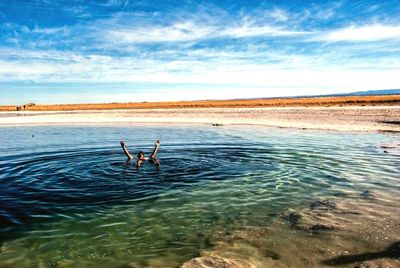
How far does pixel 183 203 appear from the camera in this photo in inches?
434

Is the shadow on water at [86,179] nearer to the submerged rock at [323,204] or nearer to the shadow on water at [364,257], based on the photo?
the submerged rock at [323,204]

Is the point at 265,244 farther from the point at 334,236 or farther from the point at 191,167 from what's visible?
the point at 191,167

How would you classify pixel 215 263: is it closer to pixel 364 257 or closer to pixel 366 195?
pixel 364 257

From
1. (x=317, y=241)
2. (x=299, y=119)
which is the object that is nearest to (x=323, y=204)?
(x=317, y=241)

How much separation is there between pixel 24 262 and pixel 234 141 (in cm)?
1897

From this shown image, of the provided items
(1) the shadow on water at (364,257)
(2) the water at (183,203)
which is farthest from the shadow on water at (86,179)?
(1) the shadow on water at (364,257)

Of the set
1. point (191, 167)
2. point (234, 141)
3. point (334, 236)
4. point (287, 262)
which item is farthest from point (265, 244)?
point (234, 141)

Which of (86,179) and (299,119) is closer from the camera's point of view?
(86,179)

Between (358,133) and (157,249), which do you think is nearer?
(157,249)

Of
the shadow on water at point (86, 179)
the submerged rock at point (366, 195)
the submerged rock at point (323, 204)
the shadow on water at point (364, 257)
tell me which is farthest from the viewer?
the submerged rock at point (366, 195)

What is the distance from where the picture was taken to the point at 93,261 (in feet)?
24.0

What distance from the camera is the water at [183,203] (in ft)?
25.2

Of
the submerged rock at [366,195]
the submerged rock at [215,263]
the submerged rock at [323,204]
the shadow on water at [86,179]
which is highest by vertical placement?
the shadow on water at [86,179]

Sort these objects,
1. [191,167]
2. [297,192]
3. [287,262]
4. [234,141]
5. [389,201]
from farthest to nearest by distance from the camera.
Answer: [234,141]
[191,167]
[297,192]
[389,201]
[287,262]
